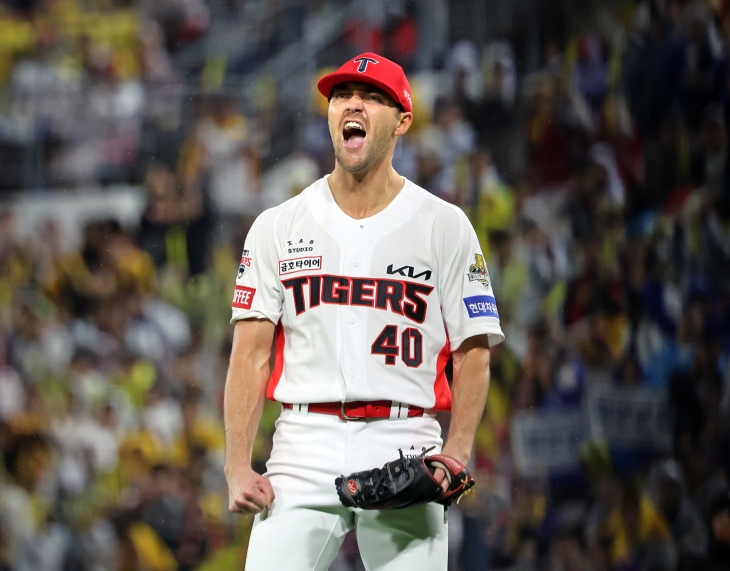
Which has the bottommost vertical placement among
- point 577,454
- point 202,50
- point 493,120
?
point 577,454

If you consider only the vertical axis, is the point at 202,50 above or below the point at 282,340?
above

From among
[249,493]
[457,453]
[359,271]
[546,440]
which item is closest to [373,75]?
[359,271]

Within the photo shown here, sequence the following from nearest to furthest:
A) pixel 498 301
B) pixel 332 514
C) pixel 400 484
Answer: pixel 400 484
pixel 332 514
pixel 498 301

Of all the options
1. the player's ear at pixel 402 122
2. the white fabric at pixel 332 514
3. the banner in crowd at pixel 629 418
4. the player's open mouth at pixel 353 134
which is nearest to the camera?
the white fabric at pixel 332 514

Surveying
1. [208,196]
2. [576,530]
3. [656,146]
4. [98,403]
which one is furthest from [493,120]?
[98,403]

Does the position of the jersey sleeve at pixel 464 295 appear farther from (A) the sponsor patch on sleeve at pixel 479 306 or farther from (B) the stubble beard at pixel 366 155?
(B) the stubble beard at pixel 366 155

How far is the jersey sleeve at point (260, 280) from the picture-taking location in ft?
7.72

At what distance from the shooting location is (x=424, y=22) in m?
4.73

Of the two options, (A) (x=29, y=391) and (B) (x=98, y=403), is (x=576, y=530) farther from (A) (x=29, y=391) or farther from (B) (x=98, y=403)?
(A) (x=29, y=391)

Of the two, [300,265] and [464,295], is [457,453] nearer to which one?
[464,295]

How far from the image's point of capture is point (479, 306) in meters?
2.37

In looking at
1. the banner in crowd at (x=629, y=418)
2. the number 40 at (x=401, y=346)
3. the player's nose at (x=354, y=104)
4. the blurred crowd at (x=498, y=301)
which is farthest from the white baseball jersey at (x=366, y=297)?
the banner in crowd at (x=629, y=418)

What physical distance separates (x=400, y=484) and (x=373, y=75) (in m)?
0.97

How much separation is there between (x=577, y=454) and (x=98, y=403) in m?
2.33
